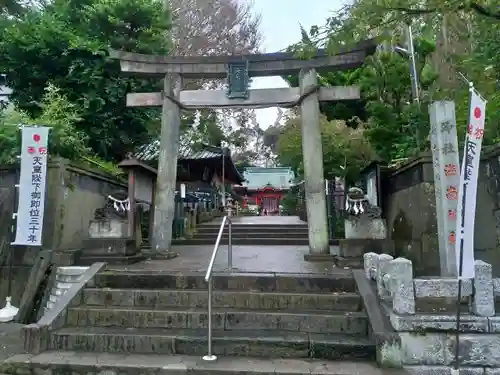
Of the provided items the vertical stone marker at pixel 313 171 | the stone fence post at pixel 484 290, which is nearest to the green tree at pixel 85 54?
the vertical stone marker at pixel 313 171

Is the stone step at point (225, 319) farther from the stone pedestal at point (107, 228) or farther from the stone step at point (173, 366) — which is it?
the stone pedestal at point (107, 228)

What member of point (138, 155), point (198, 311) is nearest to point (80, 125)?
point (138, 155)

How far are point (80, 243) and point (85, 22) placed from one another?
26.5 feet

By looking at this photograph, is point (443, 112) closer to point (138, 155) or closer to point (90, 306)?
point (90, 306)

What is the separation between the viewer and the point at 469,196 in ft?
13.5

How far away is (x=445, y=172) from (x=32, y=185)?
23.9 feet

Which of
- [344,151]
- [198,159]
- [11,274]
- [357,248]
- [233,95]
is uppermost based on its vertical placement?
[198,159]

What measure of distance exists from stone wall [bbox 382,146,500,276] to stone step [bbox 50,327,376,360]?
3.60m

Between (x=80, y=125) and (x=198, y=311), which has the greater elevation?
(x=80, y=125)

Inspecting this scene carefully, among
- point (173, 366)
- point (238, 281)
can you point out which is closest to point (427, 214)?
point (238, 281)

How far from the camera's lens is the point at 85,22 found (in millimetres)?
12883

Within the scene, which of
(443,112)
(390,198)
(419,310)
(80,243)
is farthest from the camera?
(390,198)

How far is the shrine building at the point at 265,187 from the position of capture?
39031 millimetres

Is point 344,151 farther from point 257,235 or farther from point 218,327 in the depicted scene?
point 218,327
